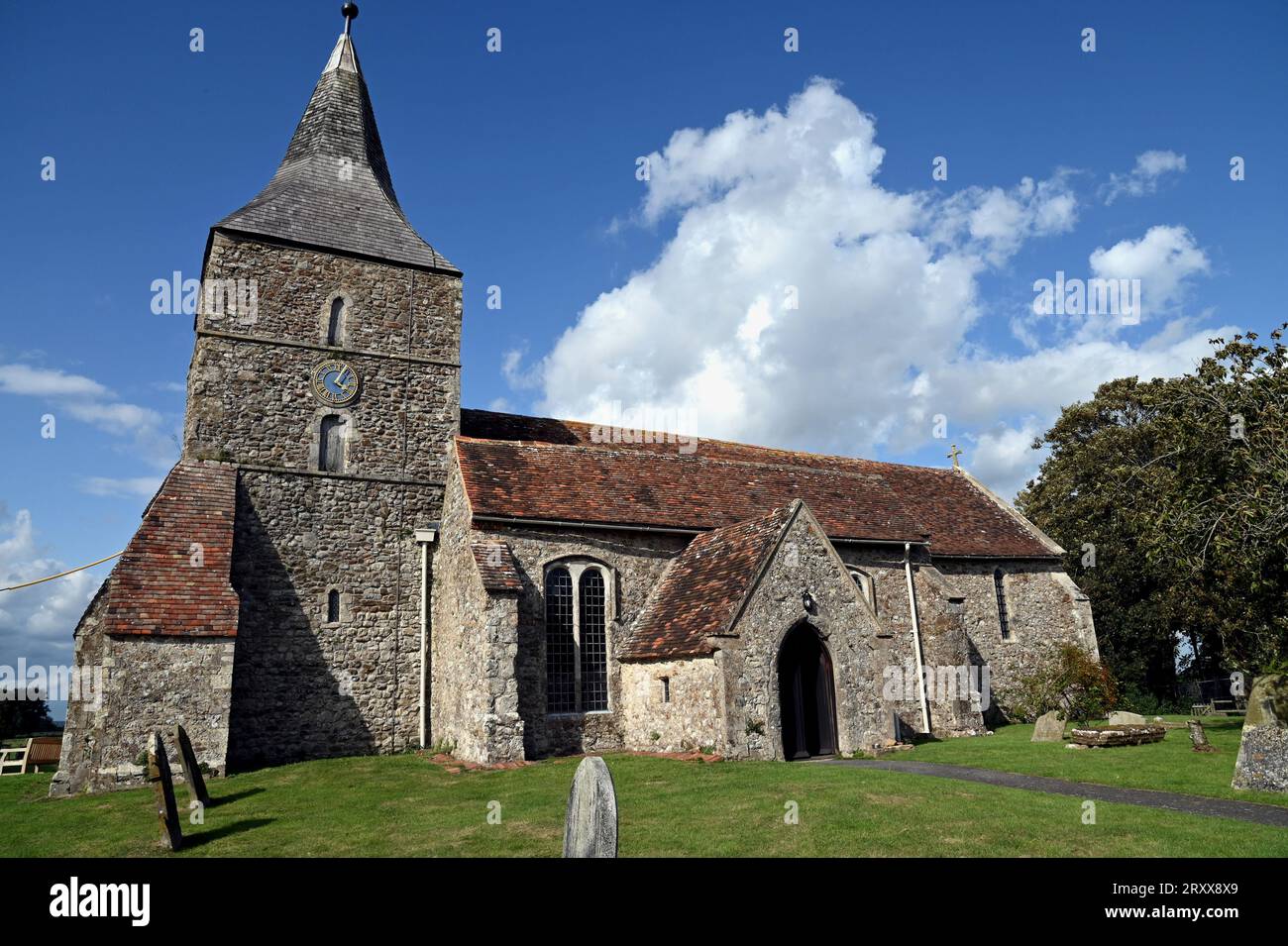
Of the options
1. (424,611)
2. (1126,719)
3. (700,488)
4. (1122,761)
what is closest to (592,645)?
(424,611)

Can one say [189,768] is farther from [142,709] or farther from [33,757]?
[33,757]

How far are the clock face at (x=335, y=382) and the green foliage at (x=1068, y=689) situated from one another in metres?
22.8

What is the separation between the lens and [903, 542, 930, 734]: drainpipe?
2122cm

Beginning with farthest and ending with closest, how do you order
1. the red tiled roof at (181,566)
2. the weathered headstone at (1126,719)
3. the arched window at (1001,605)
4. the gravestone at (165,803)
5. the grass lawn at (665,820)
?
the arched window at (1001,605), the weathered headstone at (1126,719), the red tiled roof at (181,566), the gravestone at (165,803), the grass lawn at (665,820)

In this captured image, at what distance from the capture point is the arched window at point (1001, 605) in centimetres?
2588

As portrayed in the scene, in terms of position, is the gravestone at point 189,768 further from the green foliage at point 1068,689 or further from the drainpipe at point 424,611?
the green foliage at point 1068,689

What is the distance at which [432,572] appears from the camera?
68.3 ft

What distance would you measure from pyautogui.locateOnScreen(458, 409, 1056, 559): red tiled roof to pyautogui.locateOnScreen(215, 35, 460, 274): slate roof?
5.94 metres

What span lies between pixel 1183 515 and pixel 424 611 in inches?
711

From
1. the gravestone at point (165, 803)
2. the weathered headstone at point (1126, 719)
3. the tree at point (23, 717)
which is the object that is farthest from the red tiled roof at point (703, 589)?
the tree at point (23, 717)

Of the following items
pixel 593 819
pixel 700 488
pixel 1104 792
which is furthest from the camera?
pixel 700 488

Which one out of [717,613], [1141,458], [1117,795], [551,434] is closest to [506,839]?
[717,613]

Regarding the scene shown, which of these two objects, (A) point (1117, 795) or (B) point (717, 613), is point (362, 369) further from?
(A) point (1117, 795)

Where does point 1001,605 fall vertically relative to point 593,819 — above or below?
above
